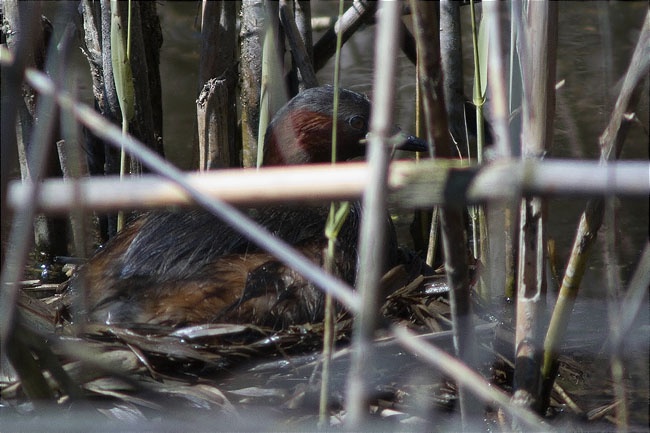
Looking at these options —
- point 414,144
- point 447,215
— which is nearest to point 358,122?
point 414,144

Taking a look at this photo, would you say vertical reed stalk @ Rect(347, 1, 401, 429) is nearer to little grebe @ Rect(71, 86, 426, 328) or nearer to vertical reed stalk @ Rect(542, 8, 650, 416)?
vertical reed stalk @ Rect(542, 8, 650, 416)

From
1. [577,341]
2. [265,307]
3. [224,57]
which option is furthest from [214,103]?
[577,341]

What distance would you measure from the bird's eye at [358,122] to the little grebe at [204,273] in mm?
491

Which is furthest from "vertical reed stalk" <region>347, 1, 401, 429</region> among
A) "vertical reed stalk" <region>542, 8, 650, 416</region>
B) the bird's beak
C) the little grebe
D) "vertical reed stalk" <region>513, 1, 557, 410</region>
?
the bird's beak

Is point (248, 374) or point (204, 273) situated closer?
point (248, 374)

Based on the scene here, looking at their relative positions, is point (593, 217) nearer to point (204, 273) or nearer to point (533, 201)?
point (533, 201)

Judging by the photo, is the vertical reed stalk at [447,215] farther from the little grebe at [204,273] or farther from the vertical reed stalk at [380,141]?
the little grebe at [204,273]

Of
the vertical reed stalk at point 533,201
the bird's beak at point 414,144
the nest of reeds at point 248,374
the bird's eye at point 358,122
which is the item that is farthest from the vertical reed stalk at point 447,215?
the bird's eye at point 358,122

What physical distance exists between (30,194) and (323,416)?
0.98 metres

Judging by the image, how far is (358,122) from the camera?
164 inches

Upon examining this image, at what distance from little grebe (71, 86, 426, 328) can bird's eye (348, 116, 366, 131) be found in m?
0.49

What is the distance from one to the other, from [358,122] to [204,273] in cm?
113

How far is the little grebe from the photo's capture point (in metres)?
3.37

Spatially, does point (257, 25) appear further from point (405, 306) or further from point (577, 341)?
point (577, 341)
